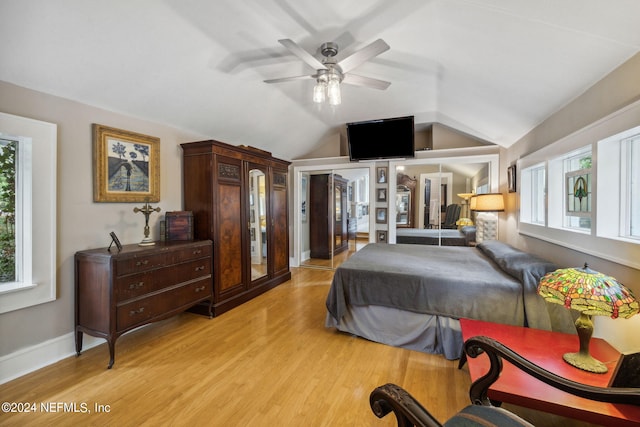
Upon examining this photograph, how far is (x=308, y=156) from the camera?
5.55m

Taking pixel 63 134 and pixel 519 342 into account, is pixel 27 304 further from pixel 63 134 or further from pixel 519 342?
pixel 519 342

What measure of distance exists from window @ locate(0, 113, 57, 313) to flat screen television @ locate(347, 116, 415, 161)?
3.80 m

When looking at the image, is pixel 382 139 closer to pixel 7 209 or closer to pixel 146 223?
pixel 146 223

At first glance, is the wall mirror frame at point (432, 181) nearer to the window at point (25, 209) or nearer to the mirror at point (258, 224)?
the mirror at point (258, 224)

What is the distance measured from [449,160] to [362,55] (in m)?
3.14

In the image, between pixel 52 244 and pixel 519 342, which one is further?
pixel 52 244

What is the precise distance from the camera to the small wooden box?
295 cm

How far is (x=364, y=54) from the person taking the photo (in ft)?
6.32

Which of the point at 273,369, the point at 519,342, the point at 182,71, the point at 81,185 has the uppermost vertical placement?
the point at 182,71

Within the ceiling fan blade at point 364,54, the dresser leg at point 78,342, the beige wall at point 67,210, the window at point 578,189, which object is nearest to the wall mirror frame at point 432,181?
the window at point 578,189

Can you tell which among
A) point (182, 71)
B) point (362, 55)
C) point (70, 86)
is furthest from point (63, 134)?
point (362, 55)

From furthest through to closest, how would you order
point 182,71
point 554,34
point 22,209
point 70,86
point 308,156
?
point 308,156 < point 182,71 < point 70,86 < point 22,209 < point 554,34

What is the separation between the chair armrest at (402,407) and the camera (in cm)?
83

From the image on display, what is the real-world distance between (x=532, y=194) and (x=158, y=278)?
417 cm
